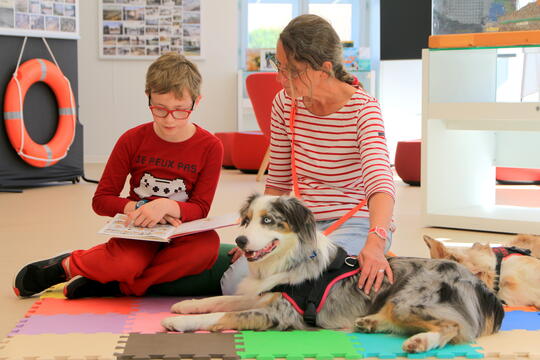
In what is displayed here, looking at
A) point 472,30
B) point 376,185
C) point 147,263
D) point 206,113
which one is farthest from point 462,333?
point 206,113

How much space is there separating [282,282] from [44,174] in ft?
14.7

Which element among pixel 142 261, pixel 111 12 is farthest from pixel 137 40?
pixel 142 261

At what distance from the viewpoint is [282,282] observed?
206cm

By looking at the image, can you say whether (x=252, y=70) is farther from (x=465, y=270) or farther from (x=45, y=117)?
(x=465, y=270)

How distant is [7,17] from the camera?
5.84 metres

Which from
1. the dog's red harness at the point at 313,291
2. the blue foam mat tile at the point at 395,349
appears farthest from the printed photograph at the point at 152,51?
the blue foam mat tile at the point at 395,349

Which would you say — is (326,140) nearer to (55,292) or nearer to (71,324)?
(71,324)

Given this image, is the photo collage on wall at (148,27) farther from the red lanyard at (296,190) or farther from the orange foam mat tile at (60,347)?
the orange foam mat tile at (60,347)

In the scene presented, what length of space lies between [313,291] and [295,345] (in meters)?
0.17

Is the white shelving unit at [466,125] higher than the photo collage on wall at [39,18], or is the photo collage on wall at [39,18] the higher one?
the photo collage on wall at [39,18]

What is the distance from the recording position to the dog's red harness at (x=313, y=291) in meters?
2.04

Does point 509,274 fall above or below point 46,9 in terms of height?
below

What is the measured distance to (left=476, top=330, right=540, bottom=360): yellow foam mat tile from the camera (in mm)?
1923

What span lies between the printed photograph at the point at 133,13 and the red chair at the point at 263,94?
2476 millimetres
